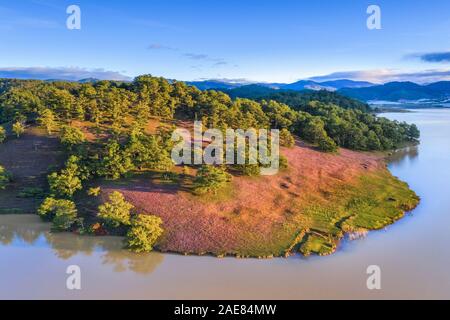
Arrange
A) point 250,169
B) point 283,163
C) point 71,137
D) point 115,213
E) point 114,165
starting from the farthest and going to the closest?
point 283,163 → point 71,137 → point 250,169 → point 114,165 → point 115,213

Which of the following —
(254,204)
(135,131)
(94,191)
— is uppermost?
(135,131)

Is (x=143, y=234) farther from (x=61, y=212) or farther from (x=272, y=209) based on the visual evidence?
(x=272, y=209)

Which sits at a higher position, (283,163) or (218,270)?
(283,163)

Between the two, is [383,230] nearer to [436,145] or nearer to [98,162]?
[98,162]

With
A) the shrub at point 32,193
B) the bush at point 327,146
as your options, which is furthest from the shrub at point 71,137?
the bush at point 327,146

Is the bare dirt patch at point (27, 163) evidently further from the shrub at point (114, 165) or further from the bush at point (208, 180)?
the bush at point (208, 180)

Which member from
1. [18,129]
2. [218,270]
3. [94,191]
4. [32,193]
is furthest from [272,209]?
[18,129]
